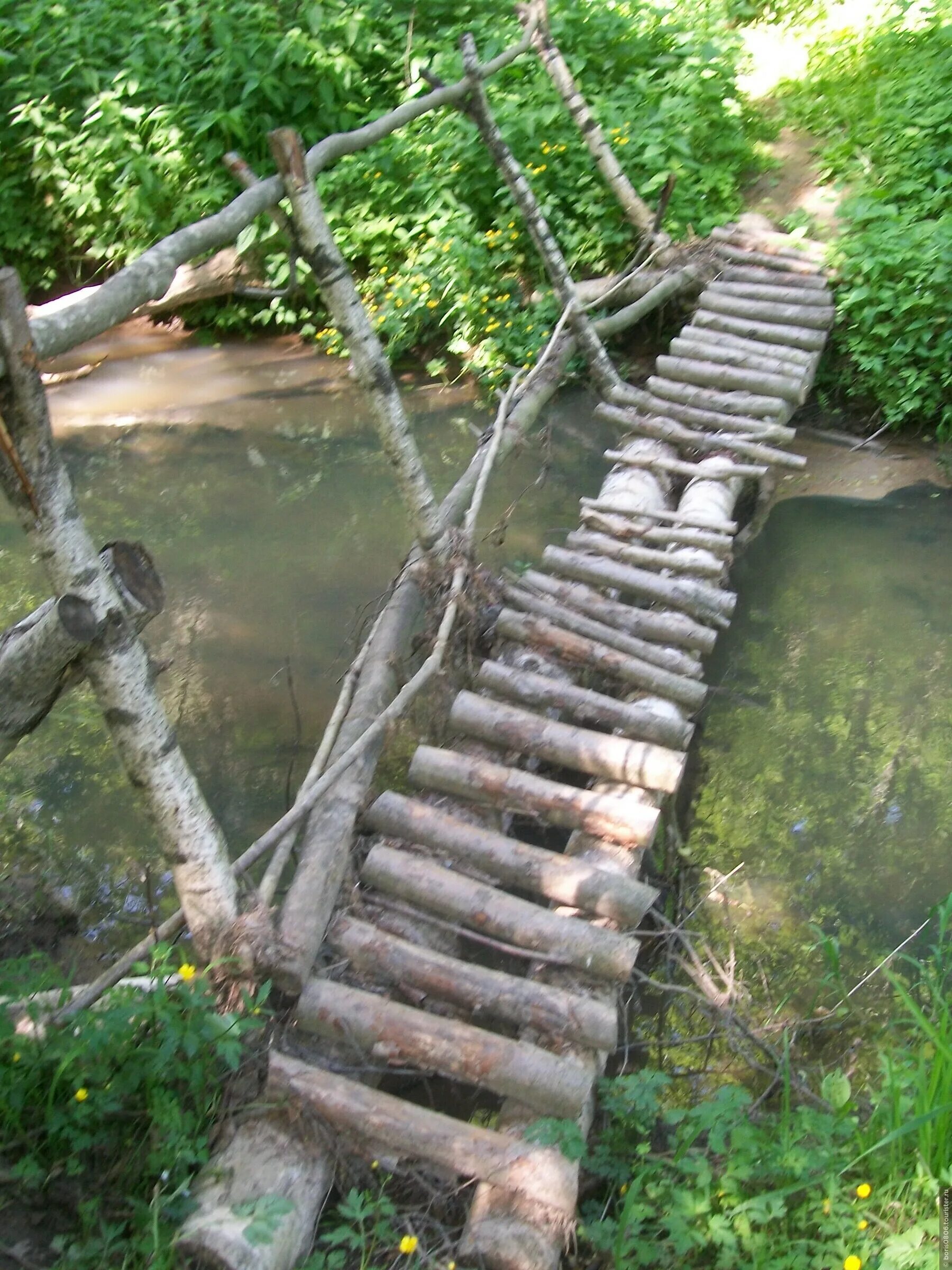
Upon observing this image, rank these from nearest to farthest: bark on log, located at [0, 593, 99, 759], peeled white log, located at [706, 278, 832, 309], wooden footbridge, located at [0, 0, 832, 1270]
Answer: bark on log, located at [0, 593, 99, 759]
wooden footbridge, located at [0, 0, 832, 1270]
peeled white log, located at [706, 278, 832, 309]

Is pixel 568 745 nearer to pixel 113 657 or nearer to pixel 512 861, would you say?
pixel 512 861

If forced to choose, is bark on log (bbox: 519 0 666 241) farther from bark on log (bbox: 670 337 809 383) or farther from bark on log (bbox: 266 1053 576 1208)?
bark on log (bbox: 266 1053 576 1208)

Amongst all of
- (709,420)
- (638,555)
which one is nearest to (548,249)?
(709,420)

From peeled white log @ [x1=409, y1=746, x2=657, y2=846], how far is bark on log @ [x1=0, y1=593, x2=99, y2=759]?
1.57 meters

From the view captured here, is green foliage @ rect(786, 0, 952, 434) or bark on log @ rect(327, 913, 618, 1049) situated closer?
bark on log @ rect(327, 913, 618, 1049)

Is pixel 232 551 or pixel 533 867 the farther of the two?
pixel 232 551

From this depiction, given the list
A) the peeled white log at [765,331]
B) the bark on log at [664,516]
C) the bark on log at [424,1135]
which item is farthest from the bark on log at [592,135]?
the bark on log at [424,1135]

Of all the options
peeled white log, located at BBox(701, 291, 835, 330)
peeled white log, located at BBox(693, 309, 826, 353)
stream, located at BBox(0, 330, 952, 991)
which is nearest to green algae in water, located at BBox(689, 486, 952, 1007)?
stream, located at BBox(0, 330, 952, 991)

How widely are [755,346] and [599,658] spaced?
2.95m

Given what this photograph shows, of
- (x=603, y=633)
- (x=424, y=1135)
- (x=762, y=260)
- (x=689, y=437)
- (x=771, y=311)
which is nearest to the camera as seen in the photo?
(x=424, y=1135)

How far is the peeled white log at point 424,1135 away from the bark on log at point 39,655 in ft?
3.79

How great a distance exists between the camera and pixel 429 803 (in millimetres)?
3805

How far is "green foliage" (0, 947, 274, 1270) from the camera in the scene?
251 cm

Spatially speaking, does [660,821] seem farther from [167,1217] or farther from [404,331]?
[404,331]
